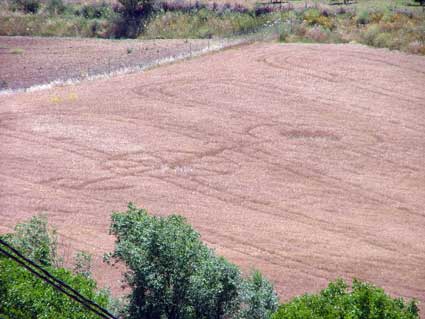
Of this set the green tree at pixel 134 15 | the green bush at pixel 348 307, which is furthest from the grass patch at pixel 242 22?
the green bush at pixel 348 307

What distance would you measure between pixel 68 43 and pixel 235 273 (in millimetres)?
45196

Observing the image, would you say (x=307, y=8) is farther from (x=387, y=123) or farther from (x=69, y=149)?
(x=69, y=149)

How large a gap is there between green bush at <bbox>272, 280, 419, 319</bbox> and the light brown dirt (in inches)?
288

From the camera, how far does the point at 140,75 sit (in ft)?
140

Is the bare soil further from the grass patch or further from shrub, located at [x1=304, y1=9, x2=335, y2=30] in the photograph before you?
shrub, located at [x1=304, y1=9, x2=335, y2=30]

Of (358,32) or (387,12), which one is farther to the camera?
(387,12)

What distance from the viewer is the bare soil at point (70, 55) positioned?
153ft

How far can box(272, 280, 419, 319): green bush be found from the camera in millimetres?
12555

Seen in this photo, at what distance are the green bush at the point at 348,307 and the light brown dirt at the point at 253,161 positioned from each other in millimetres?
7307

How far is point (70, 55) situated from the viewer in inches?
2105

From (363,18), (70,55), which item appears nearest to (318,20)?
(363,18)

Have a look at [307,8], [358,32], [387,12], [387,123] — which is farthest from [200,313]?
[307,8]

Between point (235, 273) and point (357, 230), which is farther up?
point (235, 273)

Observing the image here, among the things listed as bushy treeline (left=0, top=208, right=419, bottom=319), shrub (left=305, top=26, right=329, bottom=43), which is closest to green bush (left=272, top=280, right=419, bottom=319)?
bushy treeline (left=0, top=208, right=419, bottom=319)
